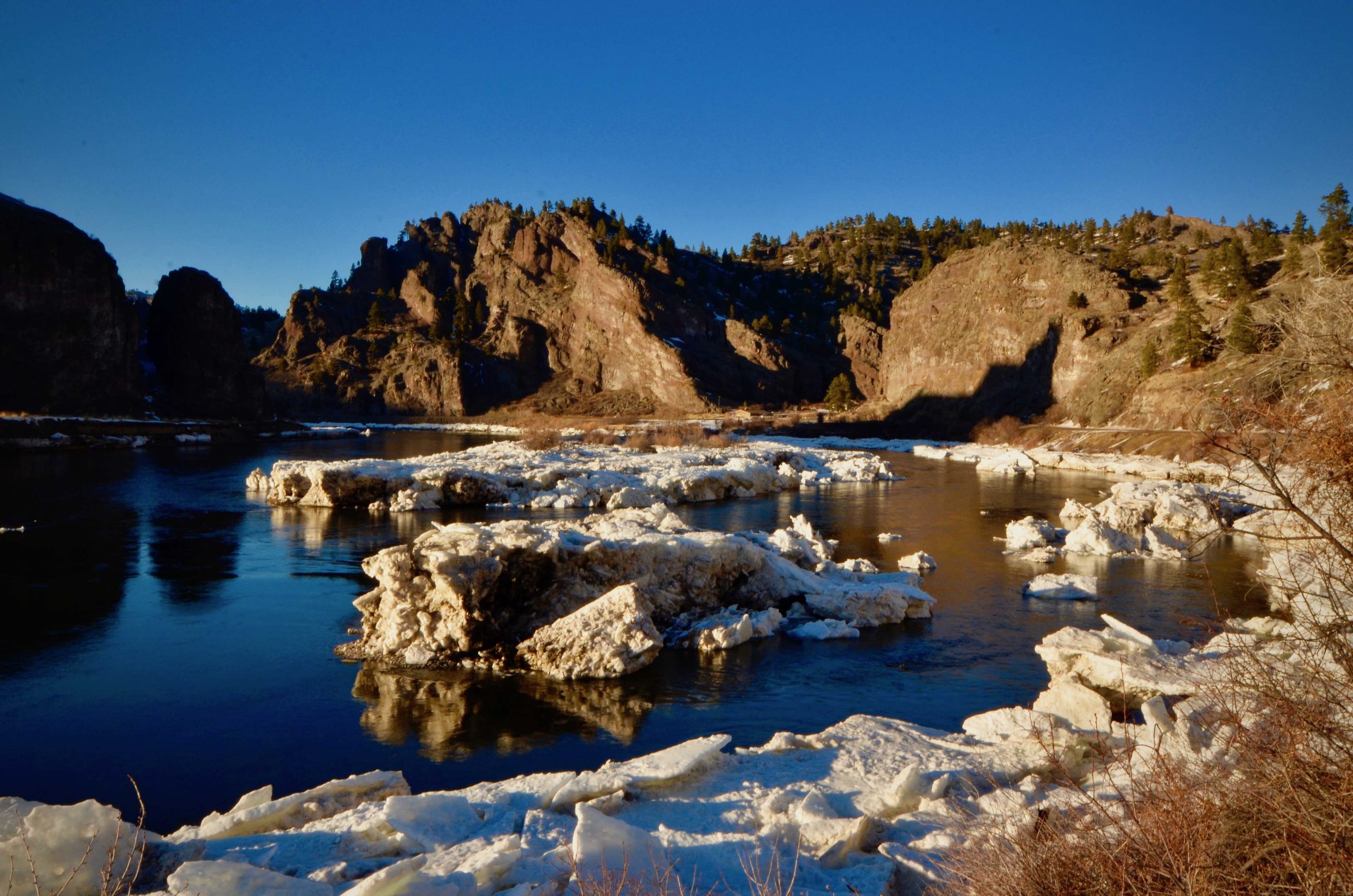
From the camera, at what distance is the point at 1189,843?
11.9ft

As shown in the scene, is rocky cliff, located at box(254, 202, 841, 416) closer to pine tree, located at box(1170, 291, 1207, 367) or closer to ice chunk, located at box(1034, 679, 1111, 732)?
pine tree, located at box(1170, 291, 1207, 367)

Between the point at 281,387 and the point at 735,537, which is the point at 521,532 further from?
the point at 281,387

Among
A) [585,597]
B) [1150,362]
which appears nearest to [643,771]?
[585,597]

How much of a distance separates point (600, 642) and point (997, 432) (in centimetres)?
5912

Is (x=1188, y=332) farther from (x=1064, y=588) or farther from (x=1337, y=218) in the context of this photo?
(x=1064, y=588)

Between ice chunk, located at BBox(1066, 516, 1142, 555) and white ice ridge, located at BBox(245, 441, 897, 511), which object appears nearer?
ice chunk, located at BBox(1066, 516, 1142, 555)

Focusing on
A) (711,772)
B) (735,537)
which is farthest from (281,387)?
(711,772)

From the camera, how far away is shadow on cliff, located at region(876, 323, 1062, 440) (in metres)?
69.2

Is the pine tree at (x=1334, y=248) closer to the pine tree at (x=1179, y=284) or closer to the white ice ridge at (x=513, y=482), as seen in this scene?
the pine tree at (x=1179, y=284)

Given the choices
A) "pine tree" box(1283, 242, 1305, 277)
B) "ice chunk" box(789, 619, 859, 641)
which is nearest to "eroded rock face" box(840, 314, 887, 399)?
"pine tree" box(1283, 242, 1305, 277)

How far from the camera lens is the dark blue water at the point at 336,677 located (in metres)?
9.46

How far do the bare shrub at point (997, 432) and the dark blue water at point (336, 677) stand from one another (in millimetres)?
42386

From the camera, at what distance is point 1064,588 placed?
1631 cm

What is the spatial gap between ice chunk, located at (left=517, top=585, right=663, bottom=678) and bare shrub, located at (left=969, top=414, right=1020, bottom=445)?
5418cm
